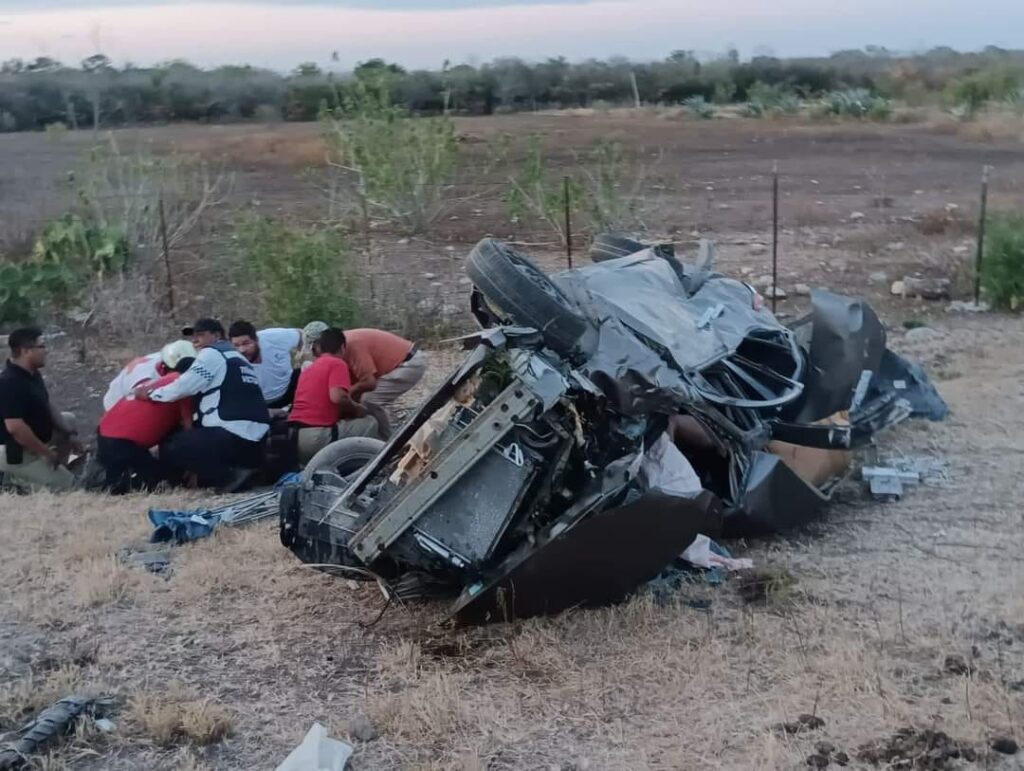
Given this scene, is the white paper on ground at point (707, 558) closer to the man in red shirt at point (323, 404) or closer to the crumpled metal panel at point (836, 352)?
the crumpled metal panel at point (836, 352)

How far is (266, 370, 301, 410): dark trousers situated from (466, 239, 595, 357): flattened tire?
3463mm

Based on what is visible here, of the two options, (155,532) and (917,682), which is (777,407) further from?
(155,532)

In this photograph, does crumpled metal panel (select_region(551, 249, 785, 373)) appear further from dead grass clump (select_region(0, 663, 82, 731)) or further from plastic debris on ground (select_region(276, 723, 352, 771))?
dead grass clump (select_region(0, 663, 82, 731))

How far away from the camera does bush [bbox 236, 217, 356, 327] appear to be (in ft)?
37.4

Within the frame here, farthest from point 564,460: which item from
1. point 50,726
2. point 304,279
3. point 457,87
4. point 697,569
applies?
point 457,87

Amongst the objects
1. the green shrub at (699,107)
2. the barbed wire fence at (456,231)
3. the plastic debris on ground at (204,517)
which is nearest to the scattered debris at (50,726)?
the plastic debris on ground at (204,517)

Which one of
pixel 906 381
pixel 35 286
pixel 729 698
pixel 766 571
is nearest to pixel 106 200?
pixel 35 286

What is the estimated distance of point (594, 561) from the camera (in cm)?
564

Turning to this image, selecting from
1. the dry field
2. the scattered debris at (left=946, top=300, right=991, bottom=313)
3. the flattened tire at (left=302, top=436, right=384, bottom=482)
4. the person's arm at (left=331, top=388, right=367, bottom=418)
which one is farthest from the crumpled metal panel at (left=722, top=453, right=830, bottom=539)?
the scattered debris at (left=946, top=300, right=991, bottom=313)

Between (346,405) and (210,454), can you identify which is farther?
(346,405)

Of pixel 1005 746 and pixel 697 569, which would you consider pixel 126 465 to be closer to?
pixel 697 569

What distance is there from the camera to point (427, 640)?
579cm

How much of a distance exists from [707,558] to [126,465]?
4062 mm

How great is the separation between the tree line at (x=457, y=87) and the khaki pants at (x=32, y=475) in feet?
87.6
